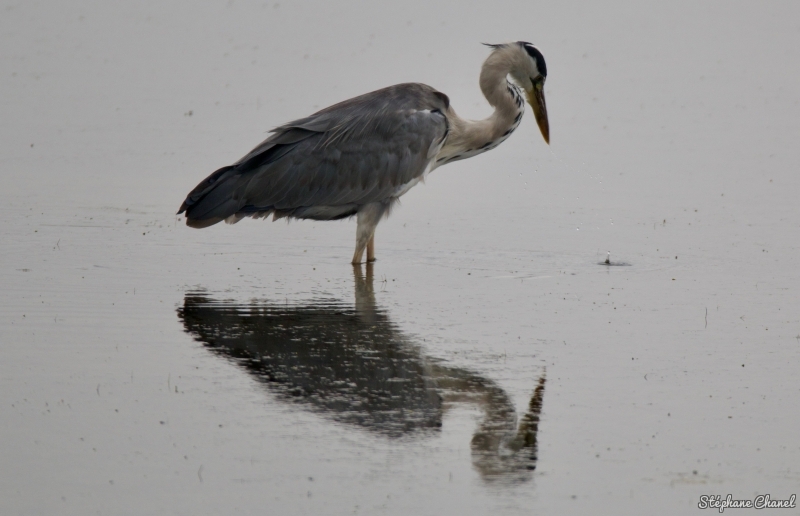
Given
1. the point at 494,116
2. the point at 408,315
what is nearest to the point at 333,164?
the point at 494,116

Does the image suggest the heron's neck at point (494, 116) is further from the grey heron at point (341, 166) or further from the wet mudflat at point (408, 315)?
the wet mudflat at point (408, 315)

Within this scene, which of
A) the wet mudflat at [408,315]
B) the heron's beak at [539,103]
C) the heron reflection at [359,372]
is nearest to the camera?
the wet mudflat at [408,315]

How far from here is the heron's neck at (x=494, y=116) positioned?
36.4 ft

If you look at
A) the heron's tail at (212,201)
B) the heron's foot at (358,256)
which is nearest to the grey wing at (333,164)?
the heron's tail at (212,201)

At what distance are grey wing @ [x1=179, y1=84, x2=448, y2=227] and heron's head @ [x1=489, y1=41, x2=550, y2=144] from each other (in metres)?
1.15

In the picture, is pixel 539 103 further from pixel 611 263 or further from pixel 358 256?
pixel 358 256

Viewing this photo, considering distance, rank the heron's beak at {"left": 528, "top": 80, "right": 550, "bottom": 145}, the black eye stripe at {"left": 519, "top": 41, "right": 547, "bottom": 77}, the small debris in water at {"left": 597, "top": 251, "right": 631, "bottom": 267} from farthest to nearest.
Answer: the heron's beak at {"left": 528, "top": 80, "right": 550, "bottom": 145} < the black eye stripe at {"left": 519, "top": 41, "right": 547, "bottom": 77} < the small debris in water at {"left": 597, "top": 251, "right": 631, "bottom": 267}

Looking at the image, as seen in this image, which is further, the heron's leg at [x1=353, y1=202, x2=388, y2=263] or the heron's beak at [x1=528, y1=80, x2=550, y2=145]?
the heron's beak at [x1=528, y1=80, x2=550, y2=145]

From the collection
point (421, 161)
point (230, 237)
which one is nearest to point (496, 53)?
point (421, 161)

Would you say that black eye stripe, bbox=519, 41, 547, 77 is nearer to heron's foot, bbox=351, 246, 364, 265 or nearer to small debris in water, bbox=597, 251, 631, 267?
small debris in water, bbox=597, 251, 631, 267

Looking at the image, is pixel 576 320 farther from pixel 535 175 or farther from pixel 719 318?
pixel 535 175

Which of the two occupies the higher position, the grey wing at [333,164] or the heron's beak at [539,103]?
the heron's beak at [539,103]

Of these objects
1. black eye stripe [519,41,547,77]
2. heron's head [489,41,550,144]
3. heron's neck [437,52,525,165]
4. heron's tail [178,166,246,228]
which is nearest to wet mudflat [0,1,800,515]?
heron's tail [178,166,246,228]

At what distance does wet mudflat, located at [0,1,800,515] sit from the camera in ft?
18.9
